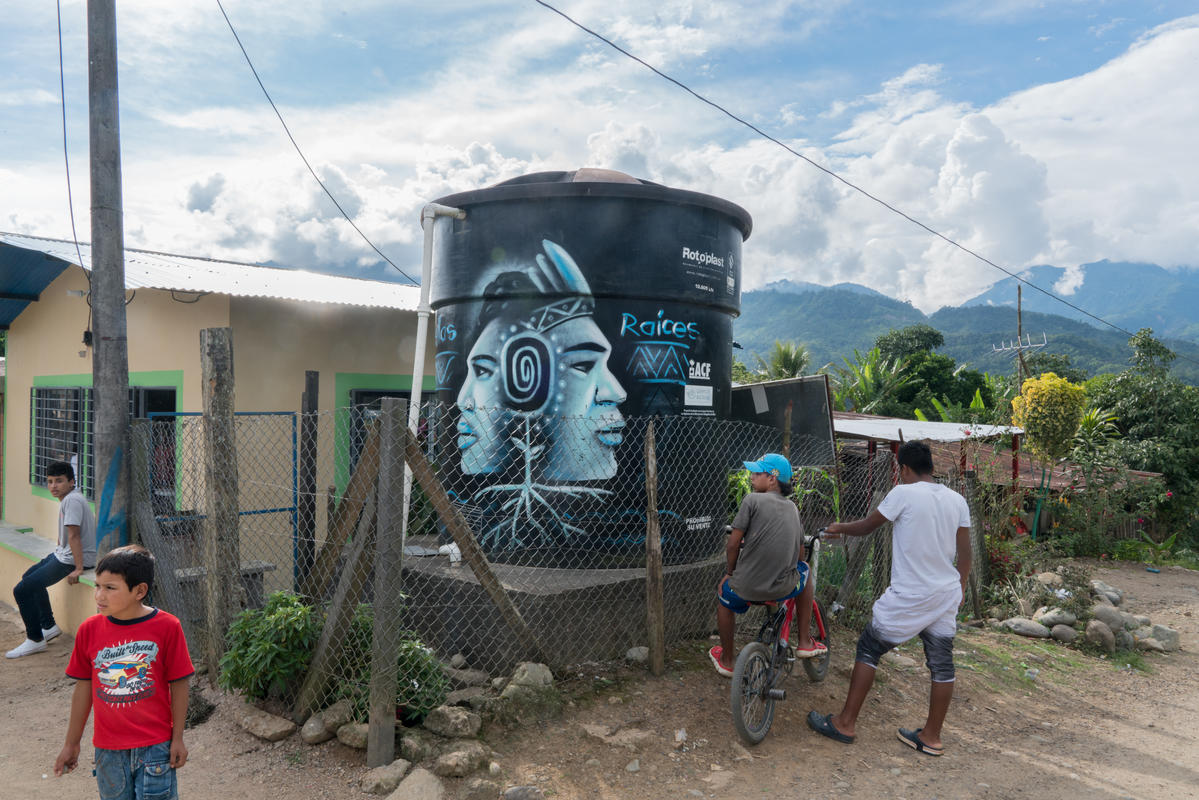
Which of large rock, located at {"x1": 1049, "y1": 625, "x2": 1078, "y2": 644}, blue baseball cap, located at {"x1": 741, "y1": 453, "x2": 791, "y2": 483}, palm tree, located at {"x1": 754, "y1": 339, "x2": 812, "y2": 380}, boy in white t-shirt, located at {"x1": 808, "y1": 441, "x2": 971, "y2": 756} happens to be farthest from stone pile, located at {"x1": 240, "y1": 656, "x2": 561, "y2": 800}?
palm tree, located at {"x1": 754, "y1": 339, "x2": 812, "y2": 380}

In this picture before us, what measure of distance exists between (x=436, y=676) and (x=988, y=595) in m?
6.71

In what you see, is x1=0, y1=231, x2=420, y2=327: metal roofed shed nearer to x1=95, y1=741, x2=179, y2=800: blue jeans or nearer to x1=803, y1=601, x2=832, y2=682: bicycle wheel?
x1=95, y1=741, x2=179, y2=800: blue jeans

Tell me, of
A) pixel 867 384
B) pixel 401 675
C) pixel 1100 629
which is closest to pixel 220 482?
pixel 401 675

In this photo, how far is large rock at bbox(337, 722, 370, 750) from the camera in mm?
4137

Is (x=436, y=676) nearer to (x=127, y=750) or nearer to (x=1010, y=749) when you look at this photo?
(x=127, y=750)

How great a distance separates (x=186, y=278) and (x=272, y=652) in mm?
4930

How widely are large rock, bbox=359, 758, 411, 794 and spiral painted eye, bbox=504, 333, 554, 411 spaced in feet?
9.28

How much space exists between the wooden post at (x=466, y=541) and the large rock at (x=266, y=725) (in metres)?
1.36

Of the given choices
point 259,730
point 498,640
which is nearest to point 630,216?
point 498,640

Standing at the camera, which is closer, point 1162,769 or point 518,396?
point 1162,769

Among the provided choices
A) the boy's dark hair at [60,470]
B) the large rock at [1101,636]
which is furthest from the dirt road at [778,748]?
the boy's dark hair at [60,470]

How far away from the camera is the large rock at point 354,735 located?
4137mm

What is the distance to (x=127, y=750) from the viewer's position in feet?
9.75

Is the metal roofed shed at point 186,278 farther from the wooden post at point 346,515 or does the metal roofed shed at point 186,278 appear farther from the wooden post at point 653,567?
the wooden post at point 653,567
